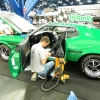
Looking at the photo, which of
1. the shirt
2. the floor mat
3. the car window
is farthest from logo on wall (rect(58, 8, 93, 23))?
the shirt

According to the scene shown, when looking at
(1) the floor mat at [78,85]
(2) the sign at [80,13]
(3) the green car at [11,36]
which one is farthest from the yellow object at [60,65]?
(2) the sign at [80,13]

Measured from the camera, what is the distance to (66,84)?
2.95 meters

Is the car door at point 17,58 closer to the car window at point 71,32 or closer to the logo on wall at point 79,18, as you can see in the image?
the car window at point 71,32

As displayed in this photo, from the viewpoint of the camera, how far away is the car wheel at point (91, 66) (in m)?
2.95

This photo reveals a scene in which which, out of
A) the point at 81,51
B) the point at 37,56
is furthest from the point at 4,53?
the point at 81,51

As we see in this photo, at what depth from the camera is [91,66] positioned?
3033mm

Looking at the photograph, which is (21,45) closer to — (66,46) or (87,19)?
(66,46)

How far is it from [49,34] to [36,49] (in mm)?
1024

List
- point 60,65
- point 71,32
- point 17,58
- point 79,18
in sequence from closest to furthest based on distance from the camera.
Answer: point 17,58, point 60,65, point 71,32, point 79,18

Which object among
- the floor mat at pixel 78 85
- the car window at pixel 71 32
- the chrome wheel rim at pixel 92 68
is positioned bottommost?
the floor mat at pixel 78 85

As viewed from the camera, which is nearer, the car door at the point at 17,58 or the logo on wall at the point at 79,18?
the car door at the point at 17,58

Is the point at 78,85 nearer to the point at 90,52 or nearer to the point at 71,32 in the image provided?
the point at 90,52

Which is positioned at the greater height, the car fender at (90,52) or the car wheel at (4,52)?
the car fender at (90,52)

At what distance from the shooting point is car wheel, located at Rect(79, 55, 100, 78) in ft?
9.69
